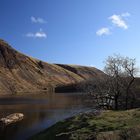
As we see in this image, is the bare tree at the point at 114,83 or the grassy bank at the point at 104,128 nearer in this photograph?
the grassy bank at the point at 104,128

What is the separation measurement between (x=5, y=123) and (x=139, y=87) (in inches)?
1323

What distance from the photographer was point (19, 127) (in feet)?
172

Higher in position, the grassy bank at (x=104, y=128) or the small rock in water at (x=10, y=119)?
the grassy bank at (x=104, y=128)

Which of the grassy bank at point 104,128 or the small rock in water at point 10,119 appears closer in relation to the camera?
the grassy bank at point 104,128

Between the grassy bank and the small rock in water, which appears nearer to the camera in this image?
the grassy bank

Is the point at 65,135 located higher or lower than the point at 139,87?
lower

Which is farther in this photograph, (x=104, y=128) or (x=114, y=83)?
(x=114, y=83)

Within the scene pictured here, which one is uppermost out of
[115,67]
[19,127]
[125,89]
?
[115,67]

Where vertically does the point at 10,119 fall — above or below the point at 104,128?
below

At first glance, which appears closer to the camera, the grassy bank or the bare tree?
the grassy bank

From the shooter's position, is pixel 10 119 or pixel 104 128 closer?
pixel 104 128

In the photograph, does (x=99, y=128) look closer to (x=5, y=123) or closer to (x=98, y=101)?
(x=98, y=101)

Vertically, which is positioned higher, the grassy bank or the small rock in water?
the grassy bank

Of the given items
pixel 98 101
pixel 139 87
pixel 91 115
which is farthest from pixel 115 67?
pixel 91 115
